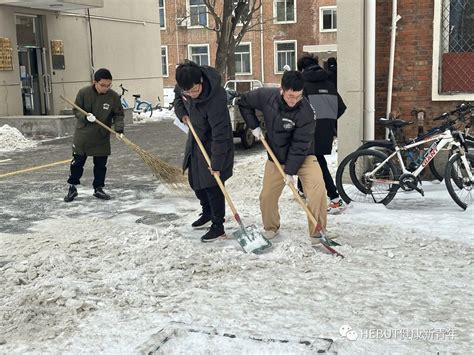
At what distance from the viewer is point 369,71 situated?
795 cm

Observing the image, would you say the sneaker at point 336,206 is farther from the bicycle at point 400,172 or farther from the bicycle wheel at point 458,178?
the bicycle wheel at point 458,178

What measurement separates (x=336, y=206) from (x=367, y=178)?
0.57 metres

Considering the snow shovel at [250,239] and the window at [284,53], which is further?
the window at [284,53]

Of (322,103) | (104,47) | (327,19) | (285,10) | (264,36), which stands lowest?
(322,103)

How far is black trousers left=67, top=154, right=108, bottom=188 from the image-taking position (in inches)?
313

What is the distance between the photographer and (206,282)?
4719 mm

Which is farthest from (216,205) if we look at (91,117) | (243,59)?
(243,59)

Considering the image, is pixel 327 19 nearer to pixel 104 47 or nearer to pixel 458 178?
pixel 104 47

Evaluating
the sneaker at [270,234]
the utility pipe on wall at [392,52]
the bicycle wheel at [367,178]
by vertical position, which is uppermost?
the utility pipe on wall at [392,52]

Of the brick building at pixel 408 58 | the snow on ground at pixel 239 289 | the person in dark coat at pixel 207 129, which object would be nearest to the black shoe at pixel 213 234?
the person in dark coat at pixel 207 129

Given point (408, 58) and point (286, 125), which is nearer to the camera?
point (286, 125)

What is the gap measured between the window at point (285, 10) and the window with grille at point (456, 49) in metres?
32.4

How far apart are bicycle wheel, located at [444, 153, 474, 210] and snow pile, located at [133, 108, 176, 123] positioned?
15035 mm

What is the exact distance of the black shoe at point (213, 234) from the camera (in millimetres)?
5844
